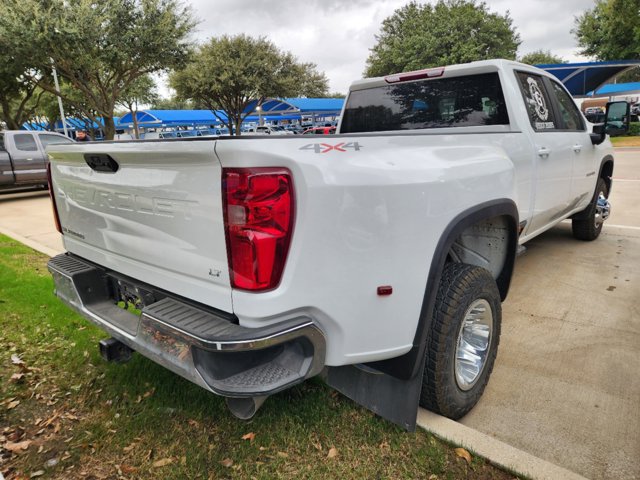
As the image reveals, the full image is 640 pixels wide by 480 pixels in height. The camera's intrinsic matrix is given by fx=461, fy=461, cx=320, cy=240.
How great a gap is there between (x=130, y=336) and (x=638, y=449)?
8.10 ft

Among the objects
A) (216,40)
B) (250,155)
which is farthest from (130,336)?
(216,40)

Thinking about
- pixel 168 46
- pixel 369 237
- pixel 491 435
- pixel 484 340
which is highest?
pixel 168 46

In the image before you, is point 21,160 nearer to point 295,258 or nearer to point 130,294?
point 130,294

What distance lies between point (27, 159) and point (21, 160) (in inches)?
5.7

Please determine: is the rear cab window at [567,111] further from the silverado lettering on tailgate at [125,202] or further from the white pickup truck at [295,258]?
the silverado lettering on tailgate at [125,202]

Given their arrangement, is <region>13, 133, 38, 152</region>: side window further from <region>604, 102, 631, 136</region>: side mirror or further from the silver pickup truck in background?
<region>604, 102, 631, 136</region>: side mirror

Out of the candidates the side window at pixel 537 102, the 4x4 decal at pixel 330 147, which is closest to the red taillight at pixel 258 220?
the 4x4 decal at pixel 330 147

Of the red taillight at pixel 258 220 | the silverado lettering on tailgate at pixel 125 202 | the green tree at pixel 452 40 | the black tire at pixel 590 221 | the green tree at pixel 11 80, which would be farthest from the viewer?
the green tree at pixel 452 40

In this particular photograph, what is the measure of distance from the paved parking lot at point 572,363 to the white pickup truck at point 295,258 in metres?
0.29

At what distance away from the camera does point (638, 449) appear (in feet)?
7.27

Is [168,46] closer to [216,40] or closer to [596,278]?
[216,40]

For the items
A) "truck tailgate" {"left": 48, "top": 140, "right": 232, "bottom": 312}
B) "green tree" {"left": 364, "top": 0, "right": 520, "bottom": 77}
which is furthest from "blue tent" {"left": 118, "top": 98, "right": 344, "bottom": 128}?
"truck tailgate" {"left": 48, "top": 140, "right": 232, "bottom": 312}

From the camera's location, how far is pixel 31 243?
654 cm

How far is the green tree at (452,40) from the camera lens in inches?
1582
